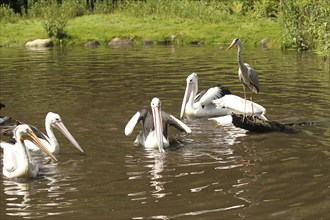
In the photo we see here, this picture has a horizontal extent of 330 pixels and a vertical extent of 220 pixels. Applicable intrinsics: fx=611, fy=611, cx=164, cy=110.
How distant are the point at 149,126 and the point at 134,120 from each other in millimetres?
264

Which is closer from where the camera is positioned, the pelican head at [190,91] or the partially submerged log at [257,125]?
the partially submerged log at [257,125]

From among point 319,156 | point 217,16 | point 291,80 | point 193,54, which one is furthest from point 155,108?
point 217,16

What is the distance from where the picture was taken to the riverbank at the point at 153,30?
96.1 feet

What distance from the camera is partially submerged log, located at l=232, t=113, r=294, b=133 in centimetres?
1033

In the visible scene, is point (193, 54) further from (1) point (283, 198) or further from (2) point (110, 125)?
(1) point (283, 198)

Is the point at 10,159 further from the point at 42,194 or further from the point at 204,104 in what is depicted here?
the point at 204,104

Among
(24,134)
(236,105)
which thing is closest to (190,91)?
(236,105)

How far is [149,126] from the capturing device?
9.90 meters

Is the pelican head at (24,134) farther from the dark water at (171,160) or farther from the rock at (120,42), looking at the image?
the rock at (120,42)

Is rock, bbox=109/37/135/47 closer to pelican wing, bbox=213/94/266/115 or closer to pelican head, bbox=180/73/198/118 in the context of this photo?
pelican head, bbox=180/73/198/118

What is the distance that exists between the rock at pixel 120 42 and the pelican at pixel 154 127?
68.2ft

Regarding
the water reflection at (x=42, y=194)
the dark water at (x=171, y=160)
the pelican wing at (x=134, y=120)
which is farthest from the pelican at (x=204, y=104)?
the water reflection at (x=42, y=194)

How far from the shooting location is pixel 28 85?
16.8 m

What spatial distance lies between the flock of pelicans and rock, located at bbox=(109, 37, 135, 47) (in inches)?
713
